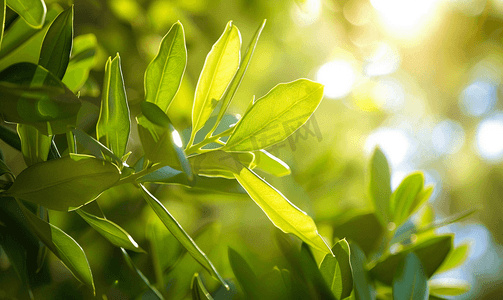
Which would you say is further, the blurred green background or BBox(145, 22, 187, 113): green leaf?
the blurred green background

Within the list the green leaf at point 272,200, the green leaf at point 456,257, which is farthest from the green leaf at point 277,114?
the green leaf at point 456,257

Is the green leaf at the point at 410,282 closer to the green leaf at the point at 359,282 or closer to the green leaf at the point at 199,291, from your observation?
the green leaf at the point at 359,282

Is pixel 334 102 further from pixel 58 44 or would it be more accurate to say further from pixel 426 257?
pixel 58 44

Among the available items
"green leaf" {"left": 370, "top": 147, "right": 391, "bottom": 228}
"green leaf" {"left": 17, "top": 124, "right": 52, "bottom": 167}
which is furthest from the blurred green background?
"green leaf" {"left": 17, "top": 124, "right": 52, "bottom": 167}

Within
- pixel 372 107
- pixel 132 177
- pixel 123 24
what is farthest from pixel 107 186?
pixel 372 107

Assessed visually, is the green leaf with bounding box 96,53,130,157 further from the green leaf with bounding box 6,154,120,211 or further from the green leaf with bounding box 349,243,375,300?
the green leaf with bounding box 349,243,375,300
